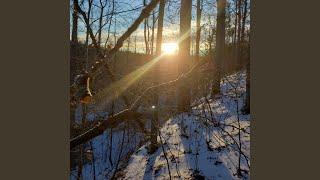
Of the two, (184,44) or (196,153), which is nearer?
(196,153)

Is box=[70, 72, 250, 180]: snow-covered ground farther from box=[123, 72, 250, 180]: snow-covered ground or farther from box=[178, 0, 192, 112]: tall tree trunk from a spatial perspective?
box=[178, 0, 192, 112]: tall tree trunk

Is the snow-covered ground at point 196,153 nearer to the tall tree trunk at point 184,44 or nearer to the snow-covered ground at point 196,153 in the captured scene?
the snow-covered ground at point 196,153

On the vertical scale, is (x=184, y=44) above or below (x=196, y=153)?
above

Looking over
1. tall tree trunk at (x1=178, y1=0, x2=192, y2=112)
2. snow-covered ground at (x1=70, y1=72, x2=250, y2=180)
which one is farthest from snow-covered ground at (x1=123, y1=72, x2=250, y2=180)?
tall tree trunk at (x1=178, y1=0, x2=192, y2=112)

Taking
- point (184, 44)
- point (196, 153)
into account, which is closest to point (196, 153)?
point (196, 153)

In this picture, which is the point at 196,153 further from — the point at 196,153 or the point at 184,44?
the point at 184,44

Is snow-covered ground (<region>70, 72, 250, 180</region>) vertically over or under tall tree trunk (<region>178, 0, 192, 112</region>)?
under
